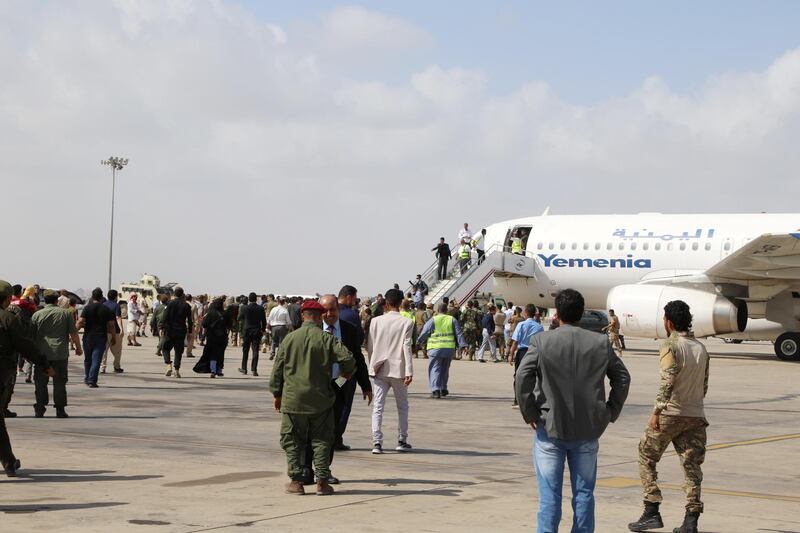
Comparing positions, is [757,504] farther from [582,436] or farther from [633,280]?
[633,280]

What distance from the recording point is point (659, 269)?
32.9 meters

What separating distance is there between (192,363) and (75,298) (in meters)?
4.55

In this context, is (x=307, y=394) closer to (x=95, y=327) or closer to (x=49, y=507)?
(x=49, y=507)

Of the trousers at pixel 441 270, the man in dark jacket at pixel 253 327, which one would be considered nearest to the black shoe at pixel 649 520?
the man in dark jacket at pixel 253 327

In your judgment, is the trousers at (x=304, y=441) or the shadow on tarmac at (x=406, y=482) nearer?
the trousers at (x=304, y=441)

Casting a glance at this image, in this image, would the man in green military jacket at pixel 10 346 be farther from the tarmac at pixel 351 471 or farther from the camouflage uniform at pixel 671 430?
the camouflage uniform at pixel 671 430

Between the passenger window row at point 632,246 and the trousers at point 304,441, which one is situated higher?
the passenger window row at point 632,246

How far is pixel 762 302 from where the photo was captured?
102 feet

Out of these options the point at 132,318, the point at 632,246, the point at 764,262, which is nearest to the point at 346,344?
the point at 764,262

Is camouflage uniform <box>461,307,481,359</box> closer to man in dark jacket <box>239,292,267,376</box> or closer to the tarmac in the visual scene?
man in dark jacket <box>239,292,267,376</box>

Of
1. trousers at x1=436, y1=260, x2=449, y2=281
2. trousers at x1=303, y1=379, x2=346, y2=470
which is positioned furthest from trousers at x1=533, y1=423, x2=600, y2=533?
trousers at x1=436, y1=260, x2=449, y2=281

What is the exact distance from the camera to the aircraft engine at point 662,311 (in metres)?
29.5

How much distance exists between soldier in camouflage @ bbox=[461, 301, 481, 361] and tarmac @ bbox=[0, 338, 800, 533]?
1287cm

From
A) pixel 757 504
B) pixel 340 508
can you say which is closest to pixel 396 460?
pixel 340 508
